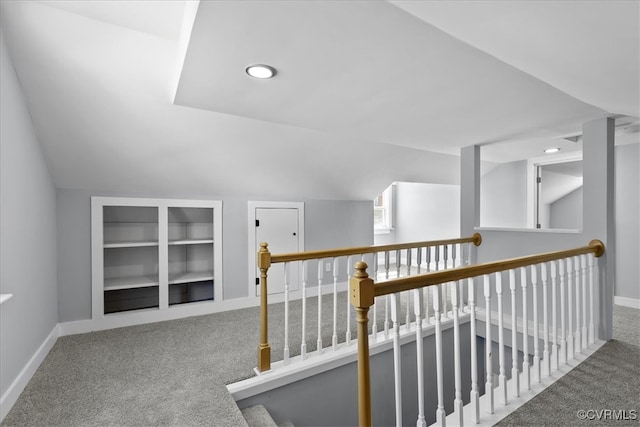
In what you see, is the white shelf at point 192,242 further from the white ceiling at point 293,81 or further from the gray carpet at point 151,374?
the gray carpet at point 151,374

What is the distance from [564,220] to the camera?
534cm

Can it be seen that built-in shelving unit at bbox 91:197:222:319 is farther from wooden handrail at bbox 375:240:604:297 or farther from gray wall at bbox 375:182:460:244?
gray wall at bbox 375:182:460:244

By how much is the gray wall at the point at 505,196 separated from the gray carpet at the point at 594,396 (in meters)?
2.47

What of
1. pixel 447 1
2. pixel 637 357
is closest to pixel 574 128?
pixel 637 357

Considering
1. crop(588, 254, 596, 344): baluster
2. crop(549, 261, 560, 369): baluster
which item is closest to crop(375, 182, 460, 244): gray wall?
crop(588, 254, 596, 344): baluster

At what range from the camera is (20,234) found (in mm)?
2029

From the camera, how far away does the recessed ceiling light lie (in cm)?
172

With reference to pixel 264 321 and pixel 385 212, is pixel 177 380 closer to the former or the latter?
pixel 264 321

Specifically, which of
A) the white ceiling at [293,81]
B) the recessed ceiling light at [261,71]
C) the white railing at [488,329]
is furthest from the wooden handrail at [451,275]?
the recessed ceiling light at [261,71]

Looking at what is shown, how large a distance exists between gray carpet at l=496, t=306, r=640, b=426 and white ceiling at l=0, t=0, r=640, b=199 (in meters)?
1.75

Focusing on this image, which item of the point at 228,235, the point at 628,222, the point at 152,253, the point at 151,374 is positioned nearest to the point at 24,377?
the point at 151,374

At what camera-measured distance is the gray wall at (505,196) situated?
456 cm

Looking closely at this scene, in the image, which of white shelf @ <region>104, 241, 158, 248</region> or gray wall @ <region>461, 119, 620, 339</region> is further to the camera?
Result: white shelf @ <region>104, 241, 158, 248</region>

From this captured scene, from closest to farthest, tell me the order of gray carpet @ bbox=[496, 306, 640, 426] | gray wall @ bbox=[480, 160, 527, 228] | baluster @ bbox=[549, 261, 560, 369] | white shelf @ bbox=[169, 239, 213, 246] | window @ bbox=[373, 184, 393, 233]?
gray carpet @ bbox=[496, 306, 640, 426]
baluster @ bbox=[549, 261, 560, 369]
white shelf @ bbox=[169, 239, 213, 246]
gray wall @ bbox=[480, 160, 527, 228]
window @ bbox=[373, 184, 393, 233]
